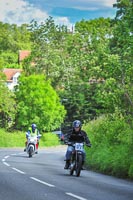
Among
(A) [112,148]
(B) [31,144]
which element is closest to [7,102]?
(B) [31,144]

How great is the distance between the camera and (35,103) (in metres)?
73.4

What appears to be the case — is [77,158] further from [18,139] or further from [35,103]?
[35,103]

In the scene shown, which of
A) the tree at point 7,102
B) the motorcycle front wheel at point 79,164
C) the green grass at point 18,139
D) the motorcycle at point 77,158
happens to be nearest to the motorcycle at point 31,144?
the motorcycle at point 77,158

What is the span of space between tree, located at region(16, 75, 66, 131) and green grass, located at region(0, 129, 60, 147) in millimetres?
1686

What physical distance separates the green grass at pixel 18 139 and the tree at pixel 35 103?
169 cm

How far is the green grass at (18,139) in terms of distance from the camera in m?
65.4

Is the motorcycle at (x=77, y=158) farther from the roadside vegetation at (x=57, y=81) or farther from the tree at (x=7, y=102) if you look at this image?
the tree at (x=7, y=102)

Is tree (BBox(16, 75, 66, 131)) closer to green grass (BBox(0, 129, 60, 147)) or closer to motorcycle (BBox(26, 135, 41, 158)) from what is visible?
green grass (BBox(0, 129, 60, 147))

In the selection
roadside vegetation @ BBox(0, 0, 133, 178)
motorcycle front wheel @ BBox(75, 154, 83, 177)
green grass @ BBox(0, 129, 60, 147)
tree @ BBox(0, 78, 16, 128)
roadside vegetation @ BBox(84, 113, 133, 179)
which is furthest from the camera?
roadside vegetation @ BBox(0, 0, 133, 178)

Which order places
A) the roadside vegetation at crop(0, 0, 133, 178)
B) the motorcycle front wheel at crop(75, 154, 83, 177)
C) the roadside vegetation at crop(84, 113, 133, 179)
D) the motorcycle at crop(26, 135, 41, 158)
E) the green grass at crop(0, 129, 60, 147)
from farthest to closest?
the roadside vegetation at crop(0, 0, 133, 178) < the green grass at crop(0, 129, 60, 147) < the motorcycle at crop(26, 135, 41, 158) < the roadside vegetation at crop(84, 113, 133, 179) < the motorcycle front wheel at crop(75, 154, 83, 177)

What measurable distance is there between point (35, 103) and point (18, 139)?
275 inches

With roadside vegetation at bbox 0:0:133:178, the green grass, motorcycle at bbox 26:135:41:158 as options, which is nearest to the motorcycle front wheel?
motorcycle at bbox 26:135:41:158

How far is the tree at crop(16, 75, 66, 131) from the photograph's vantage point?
73.3 m

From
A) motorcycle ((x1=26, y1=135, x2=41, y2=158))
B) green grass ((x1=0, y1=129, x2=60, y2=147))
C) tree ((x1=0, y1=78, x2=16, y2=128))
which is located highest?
tree ((x1=0, y1=78, x2=16, y2=128))
